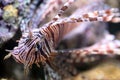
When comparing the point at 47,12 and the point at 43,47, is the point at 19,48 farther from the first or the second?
the point at 47,12

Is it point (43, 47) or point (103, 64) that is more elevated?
point (43, 47)

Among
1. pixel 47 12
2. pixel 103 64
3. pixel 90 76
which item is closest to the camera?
pixel 47 12

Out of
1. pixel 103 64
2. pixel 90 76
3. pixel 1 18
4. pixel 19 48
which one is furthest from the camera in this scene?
pixel 103 64

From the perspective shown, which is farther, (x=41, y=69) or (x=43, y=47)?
(x=41, y=69)

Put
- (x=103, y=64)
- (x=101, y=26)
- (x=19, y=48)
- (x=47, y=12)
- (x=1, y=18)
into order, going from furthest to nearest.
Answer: (x=101, y=26) < (x=103, y=64) < (x=47, y=12) < (x=1, y=18) < (x=19, y=48)

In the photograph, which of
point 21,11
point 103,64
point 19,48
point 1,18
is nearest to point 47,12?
point 21,11

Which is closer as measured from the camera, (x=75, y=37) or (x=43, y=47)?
(x=43, y=47)

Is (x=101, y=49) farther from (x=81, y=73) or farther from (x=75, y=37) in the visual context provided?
(x=75, y=37)

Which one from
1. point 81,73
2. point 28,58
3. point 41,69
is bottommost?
point 81,73

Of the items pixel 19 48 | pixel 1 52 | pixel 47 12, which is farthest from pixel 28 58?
pixel 47 12
